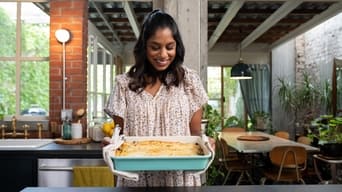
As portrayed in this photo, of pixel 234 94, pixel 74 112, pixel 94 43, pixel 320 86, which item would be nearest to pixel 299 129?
pixel 320 86

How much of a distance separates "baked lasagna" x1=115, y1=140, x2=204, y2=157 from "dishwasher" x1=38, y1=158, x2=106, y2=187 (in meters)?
1.46

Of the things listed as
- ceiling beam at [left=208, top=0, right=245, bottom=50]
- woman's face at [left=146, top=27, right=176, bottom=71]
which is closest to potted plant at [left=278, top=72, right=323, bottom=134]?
ceiling beam at [left=208, top=0, right=245, bottom=50]

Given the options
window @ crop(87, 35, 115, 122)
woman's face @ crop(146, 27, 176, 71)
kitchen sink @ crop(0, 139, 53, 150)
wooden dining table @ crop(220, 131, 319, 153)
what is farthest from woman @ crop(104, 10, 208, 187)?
window @ crop(87, 35, 115, 122)

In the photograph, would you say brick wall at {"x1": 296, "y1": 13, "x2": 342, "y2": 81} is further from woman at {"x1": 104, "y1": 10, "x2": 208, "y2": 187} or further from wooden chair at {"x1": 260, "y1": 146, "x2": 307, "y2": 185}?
woman at {"x1": 104, "y1": 10, "x2": 208, "y2": 187}

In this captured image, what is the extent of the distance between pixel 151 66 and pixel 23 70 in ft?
8.51

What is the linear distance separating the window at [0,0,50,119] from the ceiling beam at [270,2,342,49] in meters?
3.89

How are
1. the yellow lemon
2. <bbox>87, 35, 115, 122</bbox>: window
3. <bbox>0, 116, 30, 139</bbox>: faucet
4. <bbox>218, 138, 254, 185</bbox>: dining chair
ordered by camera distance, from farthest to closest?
<bbox>87, 35, 115, 122</bbox>: window, <bbox>218, 138, 254, 185</bbox>: dining chair, <bbox>0, 116, 30, 139</bbox>: faucet, the yellow lemon

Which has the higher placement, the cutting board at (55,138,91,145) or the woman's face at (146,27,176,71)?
the woman's face at (146,27,176,71)

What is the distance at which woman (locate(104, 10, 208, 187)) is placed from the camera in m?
1.46

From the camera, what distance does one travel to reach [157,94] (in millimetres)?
1525

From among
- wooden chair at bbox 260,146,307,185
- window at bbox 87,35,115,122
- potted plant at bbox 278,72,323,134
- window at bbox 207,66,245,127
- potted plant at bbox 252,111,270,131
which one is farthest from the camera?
window at bbox 207,66,245,127

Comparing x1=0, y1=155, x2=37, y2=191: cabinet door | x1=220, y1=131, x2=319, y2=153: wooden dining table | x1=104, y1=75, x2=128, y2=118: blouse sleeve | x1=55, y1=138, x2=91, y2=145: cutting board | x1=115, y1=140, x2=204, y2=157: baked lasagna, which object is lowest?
x1=220, y1=131, x2=319, y2=153: wooden dining table

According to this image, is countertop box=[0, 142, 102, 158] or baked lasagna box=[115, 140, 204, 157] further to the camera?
countertop box=[0, 142, 102, 158]

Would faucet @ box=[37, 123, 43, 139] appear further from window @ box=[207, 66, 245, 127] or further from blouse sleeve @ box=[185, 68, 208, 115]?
window @ box=[207, 66, 245, 127]
